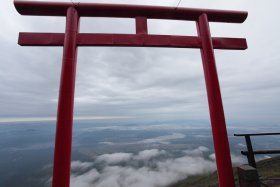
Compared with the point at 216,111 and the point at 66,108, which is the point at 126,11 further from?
the point at 216,111

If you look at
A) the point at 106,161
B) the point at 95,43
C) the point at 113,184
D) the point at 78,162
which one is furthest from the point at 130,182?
the point at 95,43

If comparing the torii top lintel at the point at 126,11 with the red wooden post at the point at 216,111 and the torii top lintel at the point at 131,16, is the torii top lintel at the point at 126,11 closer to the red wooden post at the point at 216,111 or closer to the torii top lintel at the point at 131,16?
the torii top lintel at the point at 131,16

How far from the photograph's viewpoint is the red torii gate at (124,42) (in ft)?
9.22

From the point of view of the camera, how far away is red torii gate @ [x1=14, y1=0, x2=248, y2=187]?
2811 mm

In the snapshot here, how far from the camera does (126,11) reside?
11.9 ft

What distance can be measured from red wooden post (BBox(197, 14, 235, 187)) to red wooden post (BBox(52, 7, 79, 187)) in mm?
2658

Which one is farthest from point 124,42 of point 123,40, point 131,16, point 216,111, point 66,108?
point 216,111

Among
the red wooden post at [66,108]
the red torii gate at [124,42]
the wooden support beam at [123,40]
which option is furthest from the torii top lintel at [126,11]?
the wooden support beam at [123,40]

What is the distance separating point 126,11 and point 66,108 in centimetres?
245

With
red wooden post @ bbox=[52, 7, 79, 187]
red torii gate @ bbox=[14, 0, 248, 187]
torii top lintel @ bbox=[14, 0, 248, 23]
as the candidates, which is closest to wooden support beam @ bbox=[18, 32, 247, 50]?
red torii gate @ bbox=[14, 0, 248, 187]

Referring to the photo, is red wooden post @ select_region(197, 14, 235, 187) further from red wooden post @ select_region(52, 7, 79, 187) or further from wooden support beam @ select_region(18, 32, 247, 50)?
red wooden post @ select_region(52, 7, 79, 187)

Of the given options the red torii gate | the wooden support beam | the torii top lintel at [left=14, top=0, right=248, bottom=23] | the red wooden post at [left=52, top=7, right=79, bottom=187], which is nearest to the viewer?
the red wooden post at [left=52, top=7, right=79, bottom=187]

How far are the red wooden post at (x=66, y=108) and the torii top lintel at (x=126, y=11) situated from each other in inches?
12.4

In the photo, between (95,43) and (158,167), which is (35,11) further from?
(158,167)
